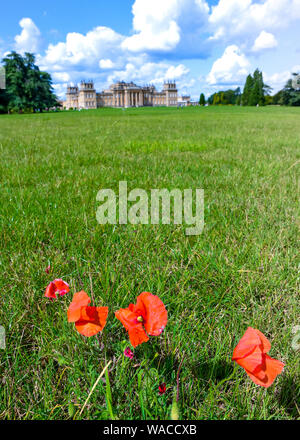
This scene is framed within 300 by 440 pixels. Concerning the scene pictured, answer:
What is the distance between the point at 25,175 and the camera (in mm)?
2998

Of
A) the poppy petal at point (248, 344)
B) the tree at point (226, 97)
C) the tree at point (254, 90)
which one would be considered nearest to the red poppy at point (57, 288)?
the poppy petal at point (248, 344)

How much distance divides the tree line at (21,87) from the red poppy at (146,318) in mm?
47775

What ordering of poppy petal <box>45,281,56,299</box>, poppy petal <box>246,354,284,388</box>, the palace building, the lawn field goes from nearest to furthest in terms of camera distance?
poppy petal <box>246,354,284,388</box> < the lawn field < poppy petal <box>45,281,56,299</box> < the palace building

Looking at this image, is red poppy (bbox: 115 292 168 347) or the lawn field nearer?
red poppy (bbox: 115 292 168 347)

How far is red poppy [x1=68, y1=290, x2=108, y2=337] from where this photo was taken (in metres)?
0.64

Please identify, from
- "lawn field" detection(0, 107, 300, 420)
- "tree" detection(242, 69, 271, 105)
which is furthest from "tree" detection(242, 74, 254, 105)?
"lawn field" detection(0, 107, 300, 420)

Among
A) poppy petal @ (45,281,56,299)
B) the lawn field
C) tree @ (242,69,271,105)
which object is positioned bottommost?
the lawn field

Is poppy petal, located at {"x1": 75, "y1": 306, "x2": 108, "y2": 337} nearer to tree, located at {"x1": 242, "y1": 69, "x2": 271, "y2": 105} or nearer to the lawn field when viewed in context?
the lawn field

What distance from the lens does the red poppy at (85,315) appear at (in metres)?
0.64

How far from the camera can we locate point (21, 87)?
153 ft

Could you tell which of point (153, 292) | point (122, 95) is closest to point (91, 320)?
point (153, 292)

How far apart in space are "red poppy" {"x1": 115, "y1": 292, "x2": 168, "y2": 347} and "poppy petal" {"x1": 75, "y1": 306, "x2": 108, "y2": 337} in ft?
0.17
